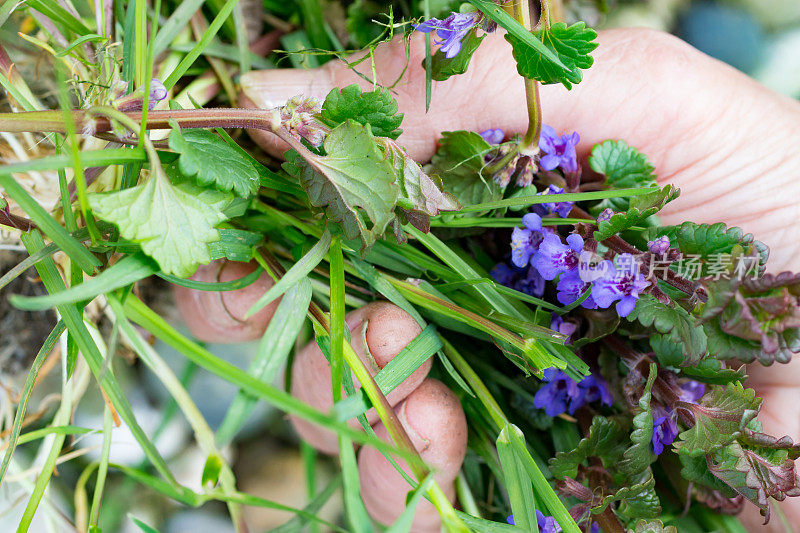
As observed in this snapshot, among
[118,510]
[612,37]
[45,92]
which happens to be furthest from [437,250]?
[118,510]

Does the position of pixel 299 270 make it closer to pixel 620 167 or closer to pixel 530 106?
pixel 530 106

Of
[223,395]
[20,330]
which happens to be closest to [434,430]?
[223,395]

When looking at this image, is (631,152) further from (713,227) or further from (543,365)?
(543,365)

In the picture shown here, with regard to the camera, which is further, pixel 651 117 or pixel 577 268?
pixel 651 117

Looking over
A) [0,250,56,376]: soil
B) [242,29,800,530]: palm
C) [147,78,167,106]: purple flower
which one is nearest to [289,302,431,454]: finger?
[242,29,800,530]: palm

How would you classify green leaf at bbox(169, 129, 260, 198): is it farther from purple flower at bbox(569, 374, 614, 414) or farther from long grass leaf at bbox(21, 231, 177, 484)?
purple flower at bbox(569, 374, 614, 414)
